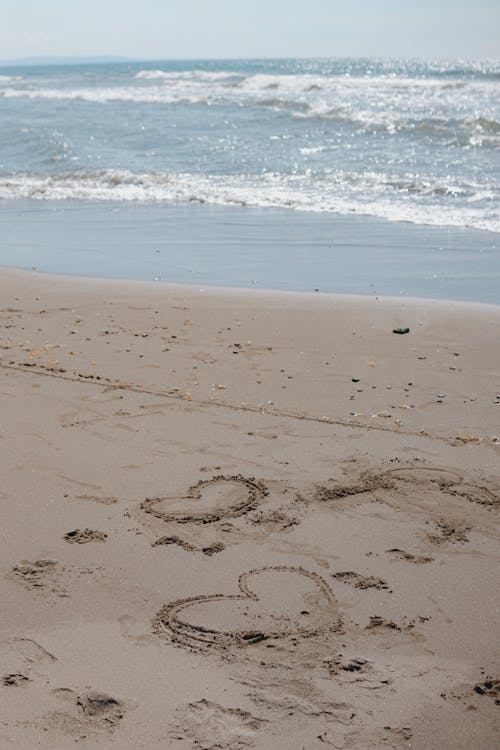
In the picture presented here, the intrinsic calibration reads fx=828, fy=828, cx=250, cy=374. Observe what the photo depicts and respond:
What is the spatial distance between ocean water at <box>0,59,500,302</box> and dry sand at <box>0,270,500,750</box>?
3.64 metres

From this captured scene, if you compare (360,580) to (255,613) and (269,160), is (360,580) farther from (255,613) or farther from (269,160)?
(269,160)

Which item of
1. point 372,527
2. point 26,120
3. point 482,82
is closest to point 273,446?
point 372,527

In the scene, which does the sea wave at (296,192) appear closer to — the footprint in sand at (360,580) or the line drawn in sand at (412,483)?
the line drawn in sand at (412,483)

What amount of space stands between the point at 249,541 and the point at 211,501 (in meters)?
0.40

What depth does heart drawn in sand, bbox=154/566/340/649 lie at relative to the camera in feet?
9.87

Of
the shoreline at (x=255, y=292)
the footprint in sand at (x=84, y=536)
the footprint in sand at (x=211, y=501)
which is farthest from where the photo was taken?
the shoreline at (x=255, y=292)

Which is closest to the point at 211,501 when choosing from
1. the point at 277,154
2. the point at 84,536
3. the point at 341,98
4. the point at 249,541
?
the point at 249,541

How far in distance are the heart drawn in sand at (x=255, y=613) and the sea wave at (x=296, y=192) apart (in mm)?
8403

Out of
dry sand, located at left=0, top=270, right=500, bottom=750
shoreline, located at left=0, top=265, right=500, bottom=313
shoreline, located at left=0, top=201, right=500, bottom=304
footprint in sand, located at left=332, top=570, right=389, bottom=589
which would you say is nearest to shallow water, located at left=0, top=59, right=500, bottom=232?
shoreline, located at left=0, top=201, right=500, bottom=304

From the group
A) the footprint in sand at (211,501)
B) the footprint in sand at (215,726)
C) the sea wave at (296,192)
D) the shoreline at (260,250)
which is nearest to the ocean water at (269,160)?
the sea wave at (296,192)

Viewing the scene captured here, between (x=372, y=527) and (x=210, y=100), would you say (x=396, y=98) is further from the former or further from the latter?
(x=372, y=527)

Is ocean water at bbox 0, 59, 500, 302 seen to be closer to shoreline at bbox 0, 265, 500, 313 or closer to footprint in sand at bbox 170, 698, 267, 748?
shoreline at bbox 0, 265, 500, 313

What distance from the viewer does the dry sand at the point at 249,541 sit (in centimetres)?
263

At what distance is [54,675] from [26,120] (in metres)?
23.0
